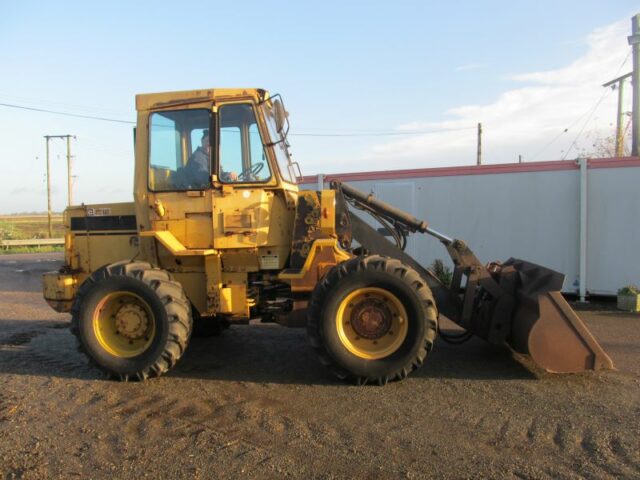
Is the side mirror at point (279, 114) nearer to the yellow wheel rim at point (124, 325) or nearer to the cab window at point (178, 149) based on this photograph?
the cab window at point (178, 149)

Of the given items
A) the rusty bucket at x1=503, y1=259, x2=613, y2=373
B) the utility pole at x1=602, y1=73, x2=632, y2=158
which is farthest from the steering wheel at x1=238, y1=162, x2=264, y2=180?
the utility pole at x1=602, y1=73, x2=632, y2=158

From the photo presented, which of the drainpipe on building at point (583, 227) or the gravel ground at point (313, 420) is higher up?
the drainpipe on building at point (583, 227)

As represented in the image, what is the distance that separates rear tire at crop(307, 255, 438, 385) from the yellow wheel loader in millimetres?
12

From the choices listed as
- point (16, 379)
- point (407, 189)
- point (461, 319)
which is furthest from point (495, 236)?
point (16, 379)

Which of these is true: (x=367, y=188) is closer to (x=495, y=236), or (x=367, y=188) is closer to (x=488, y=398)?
(x=495, y=236)

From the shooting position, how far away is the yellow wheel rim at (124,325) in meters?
5.33

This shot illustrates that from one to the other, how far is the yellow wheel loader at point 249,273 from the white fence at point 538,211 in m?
5.19

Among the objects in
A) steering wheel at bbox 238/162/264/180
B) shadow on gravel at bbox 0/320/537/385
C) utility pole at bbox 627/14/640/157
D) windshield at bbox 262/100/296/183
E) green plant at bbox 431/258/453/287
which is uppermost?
utility pole at bbox 627/14/640/157

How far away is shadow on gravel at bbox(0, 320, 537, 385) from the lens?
17.8ft

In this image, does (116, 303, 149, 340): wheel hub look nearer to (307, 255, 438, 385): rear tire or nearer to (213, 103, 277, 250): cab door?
(213, 103, 277, 250): cab door

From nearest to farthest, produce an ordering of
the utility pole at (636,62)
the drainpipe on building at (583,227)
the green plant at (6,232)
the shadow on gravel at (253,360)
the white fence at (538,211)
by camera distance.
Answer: the shadow on gravel at (253,360)
the white fence at (538,211)
the drainpipe on building at (583,227)
the utility pole at (636,62)
the green plant at (6,232)

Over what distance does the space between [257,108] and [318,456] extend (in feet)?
11.6

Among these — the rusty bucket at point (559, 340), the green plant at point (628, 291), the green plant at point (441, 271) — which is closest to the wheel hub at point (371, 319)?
the rusty bucket at point (559, 340)

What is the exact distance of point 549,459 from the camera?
3.47m
